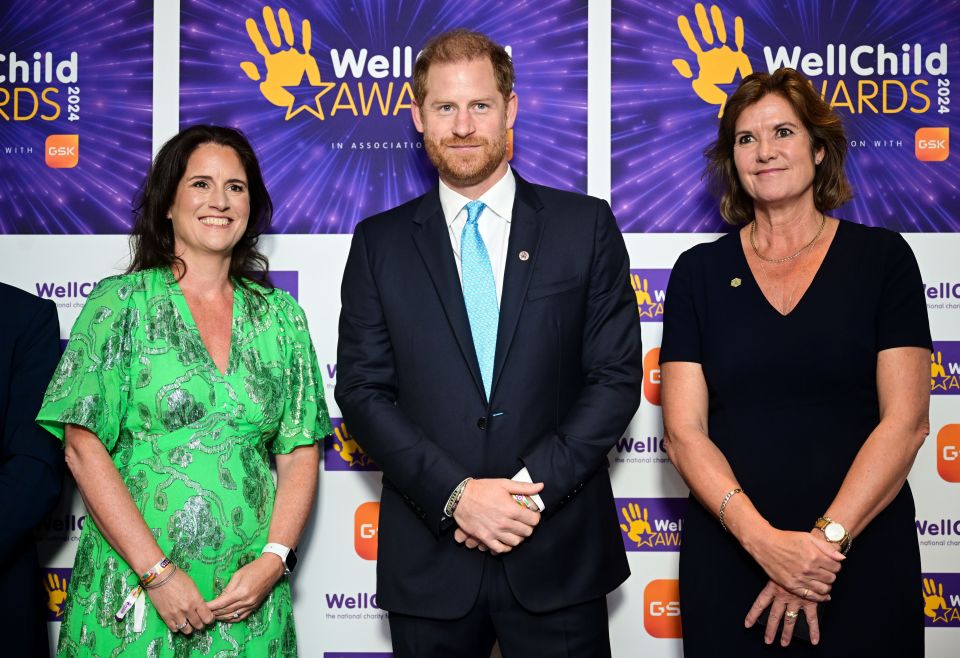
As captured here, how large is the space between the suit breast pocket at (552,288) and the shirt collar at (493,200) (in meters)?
0.21

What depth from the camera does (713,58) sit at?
267 centimetres

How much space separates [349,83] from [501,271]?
1.09m

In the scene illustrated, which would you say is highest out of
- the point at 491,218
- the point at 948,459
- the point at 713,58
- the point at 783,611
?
the point at 713,58

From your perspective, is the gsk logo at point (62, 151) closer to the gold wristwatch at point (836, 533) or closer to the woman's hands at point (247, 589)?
the woman's hands at point (247, 589)

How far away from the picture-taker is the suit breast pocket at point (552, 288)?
189 cm

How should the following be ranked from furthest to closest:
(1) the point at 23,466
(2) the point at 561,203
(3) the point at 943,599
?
(3) the point at 943,599 < (1) the point at 23,466 < (2) the point at 561,203

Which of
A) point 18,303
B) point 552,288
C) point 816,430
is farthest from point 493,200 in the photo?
point 18,303

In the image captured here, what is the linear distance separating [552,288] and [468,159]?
0.37 metres

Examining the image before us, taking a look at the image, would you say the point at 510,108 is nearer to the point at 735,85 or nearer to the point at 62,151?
the point at 735,85

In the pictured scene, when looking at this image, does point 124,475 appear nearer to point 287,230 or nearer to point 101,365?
point 101,365

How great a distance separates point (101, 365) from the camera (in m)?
1.94

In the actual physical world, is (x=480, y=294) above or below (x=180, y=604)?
above

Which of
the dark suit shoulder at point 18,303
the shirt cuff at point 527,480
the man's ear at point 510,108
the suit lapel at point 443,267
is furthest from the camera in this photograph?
the dark suit shoulder at point 18,303

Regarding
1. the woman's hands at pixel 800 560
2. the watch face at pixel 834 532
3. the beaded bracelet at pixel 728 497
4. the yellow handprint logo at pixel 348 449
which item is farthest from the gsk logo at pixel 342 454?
the watch face at pixel 834 532
